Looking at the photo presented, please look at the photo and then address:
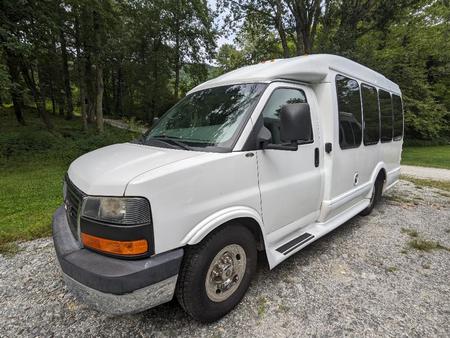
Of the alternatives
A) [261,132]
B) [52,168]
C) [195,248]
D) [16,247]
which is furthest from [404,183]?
[52,168]

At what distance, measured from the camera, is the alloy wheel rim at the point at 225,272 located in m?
2.21

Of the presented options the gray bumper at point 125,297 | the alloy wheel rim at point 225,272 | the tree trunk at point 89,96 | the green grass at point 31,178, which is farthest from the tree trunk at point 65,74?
the alloy wheel rim at point 225,272

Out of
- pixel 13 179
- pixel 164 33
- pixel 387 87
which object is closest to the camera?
pixel 387 87

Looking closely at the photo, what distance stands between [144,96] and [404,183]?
83.4 feet

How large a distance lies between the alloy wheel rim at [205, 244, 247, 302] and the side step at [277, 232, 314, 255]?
0.50m

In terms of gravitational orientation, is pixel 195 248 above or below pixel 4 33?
below

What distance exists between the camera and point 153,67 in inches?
1046

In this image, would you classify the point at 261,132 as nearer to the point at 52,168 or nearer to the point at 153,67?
the point at 52,168

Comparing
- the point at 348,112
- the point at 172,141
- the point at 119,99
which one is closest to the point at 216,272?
the point at 172,141

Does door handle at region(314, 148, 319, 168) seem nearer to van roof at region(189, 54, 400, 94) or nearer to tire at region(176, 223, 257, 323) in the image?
van roof at region(189, 54, 400, 94)

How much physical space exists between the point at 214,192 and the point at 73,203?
3.80 feet

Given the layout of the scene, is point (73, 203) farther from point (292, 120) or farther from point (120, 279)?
point (292, 120)

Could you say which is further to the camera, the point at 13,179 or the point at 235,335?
the point at 13,179

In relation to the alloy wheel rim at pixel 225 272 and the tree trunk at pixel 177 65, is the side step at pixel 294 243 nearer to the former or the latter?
the alloy wheel rim at pixel 225 272
